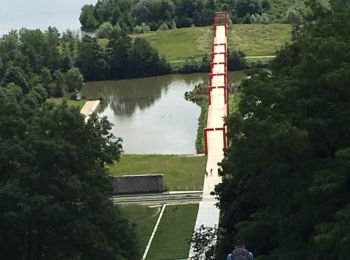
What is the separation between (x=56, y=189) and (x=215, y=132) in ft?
76.4

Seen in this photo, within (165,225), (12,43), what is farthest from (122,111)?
(165,225)

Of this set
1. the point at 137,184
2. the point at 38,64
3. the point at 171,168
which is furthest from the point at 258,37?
the point at 137,184

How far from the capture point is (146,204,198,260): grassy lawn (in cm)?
2425

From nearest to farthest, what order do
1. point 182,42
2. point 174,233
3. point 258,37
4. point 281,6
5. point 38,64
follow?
point 174,233 → point 38,64 → point 258,37 → point 182,42 → point 281,6

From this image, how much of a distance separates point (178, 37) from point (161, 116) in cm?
2147

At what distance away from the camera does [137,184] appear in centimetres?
3216

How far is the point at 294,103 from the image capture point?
1488 centimetres

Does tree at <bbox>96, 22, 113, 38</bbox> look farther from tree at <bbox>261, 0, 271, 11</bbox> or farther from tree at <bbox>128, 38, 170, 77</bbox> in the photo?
tree at <bbox>261, 0, 271, 11</bbox>

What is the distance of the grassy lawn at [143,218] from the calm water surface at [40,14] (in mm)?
48831

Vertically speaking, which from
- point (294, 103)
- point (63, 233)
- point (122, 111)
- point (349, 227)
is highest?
point (294, 103)

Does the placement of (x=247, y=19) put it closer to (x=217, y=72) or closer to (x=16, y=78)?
(x=217, y=72)

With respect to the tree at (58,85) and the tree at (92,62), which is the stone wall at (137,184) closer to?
the tree at (58,85)

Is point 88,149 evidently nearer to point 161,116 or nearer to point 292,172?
point 292,172

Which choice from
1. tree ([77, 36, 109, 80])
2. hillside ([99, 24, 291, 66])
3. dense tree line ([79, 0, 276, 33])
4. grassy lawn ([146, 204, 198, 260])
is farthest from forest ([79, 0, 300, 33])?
grassy lawn ([146, 204, 198, 260])
